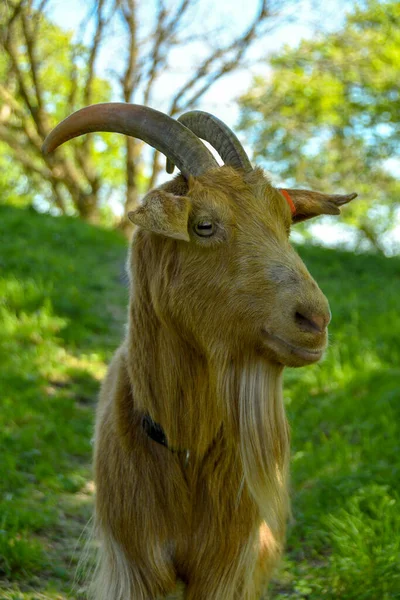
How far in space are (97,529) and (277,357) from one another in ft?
4.53

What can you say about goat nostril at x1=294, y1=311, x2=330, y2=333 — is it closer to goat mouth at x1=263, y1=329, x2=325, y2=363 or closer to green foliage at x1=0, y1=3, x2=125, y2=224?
goat mouth at x1=263, y1=329, x2=325, y2=363

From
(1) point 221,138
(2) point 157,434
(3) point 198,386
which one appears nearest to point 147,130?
(1) point 221,138

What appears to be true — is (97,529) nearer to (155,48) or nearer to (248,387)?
(248,387)

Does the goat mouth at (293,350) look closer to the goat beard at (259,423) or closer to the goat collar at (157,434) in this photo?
the goat beard at (259,423)

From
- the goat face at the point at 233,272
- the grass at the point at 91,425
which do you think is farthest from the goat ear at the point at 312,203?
the grass at the point at 91,425

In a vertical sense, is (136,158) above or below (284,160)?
below

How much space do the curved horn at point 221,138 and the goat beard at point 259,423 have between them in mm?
861

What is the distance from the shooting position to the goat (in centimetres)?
294

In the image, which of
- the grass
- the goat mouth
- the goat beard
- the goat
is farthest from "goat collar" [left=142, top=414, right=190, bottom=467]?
the grass

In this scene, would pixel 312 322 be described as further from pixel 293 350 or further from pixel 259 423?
pixel 259 423

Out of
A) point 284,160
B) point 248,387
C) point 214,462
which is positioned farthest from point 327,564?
point 284,160

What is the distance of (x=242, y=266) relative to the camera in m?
2.89

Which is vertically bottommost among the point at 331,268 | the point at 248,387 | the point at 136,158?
the point at 248,387

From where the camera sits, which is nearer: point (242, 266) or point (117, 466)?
point (242, 266)
